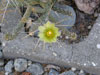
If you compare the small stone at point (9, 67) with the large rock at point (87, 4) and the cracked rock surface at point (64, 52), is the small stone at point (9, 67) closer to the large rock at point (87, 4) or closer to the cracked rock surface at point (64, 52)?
the cracked rock surface at point (64, 52)

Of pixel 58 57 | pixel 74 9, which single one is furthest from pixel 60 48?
pixel 74 9

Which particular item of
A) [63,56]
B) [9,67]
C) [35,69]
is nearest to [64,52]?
[63,56]

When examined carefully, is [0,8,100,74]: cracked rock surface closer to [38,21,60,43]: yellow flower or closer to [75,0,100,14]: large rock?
[75,0,100,14]: large rock

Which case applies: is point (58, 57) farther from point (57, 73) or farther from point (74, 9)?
point (74, 9)

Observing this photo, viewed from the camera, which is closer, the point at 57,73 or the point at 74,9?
the point at 57,73

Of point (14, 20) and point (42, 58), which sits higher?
point (14, 20)

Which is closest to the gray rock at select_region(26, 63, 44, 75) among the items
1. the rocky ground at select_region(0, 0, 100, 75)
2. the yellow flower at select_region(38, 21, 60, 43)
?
the rocky ground at select_region(0, 0, 100, 75)

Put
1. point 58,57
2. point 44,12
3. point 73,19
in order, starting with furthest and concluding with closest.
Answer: point 73,19 → point 58,57 → point 44,12
